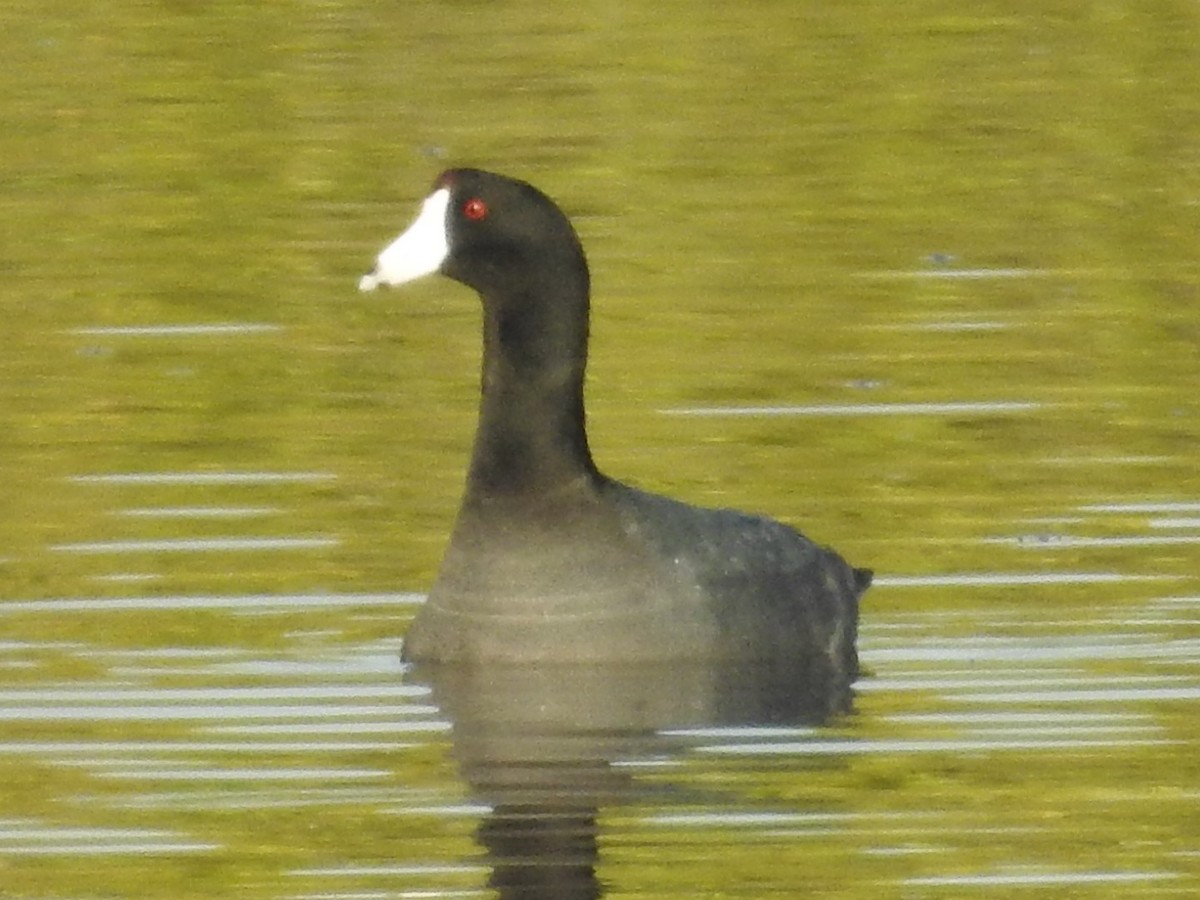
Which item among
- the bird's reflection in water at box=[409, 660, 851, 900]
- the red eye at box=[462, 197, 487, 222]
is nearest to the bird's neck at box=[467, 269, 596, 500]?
the red eye at box=[462, 197, 487, 222]

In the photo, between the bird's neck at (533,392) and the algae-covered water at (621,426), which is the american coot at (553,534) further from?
the algae-covered water at (621,426)

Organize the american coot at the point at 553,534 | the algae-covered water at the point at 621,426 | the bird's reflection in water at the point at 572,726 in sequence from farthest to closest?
1. the american coot at the point at 553,534
2. the algae-covered water at the point at 621,426
3. the bird's reflection in water at the point at 572,726

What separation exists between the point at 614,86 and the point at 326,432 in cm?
754

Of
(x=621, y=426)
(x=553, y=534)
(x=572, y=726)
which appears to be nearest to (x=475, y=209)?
(x=553, y=534)

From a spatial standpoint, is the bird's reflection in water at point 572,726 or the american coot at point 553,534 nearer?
the bird's reflection in water at point 572,726

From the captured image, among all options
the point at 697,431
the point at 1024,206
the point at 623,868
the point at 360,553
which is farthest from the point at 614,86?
the point at 623,868

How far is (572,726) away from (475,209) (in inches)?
65.6

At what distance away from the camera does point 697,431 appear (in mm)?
13688

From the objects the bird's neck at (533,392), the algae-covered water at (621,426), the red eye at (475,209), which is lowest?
the algae-covered water at (621,426)

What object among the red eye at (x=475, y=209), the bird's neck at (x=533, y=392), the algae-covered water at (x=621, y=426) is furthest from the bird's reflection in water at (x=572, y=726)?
the red eye at (x=475, y=209)

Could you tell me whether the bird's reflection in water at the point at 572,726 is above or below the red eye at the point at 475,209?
below

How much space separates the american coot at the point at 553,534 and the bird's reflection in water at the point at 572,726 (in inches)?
3.7

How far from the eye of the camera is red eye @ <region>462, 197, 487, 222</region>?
11227 millimetres

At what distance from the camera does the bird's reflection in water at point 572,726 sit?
9.05 meters
